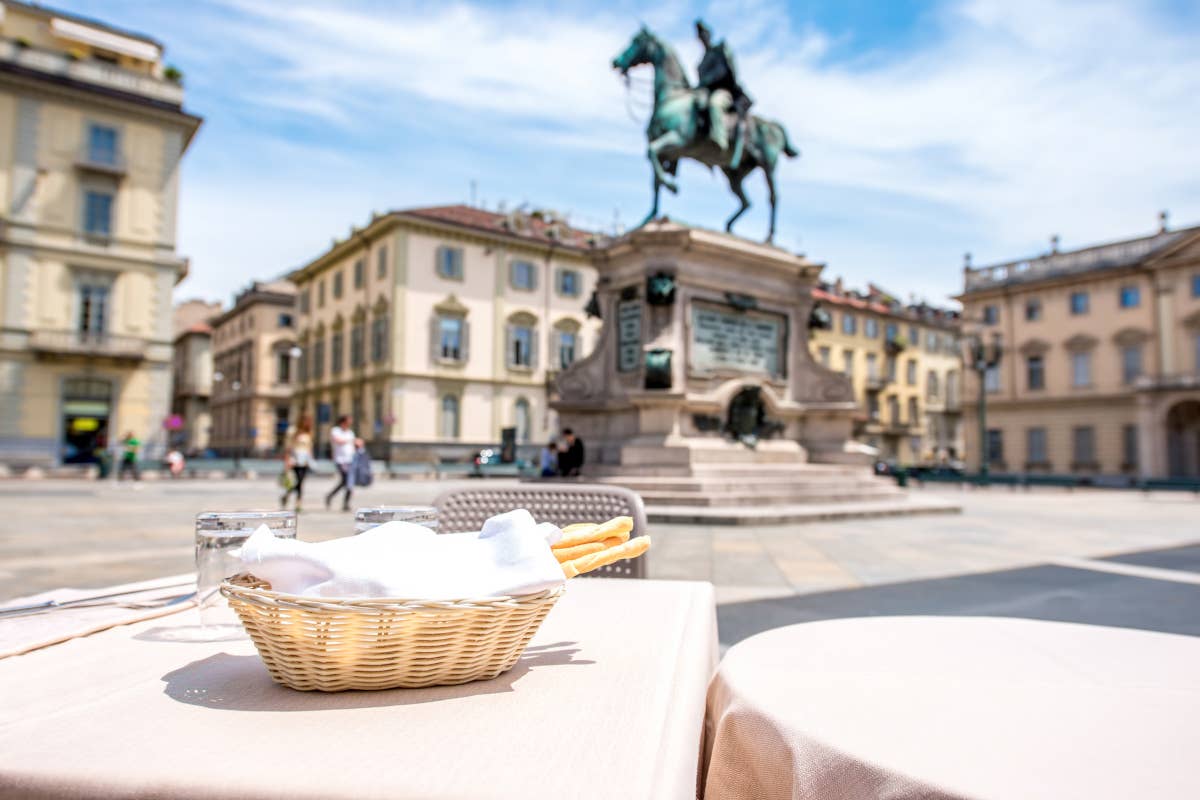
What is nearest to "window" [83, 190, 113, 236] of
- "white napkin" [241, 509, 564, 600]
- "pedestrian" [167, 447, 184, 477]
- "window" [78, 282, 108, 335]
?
"window" [78, 282, 108, 335]

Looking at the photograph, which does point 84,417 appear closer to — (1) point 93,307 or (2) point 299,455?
(1) point 93,307

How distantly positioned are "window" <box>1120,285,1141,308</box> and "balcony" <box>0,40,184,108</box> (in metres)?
44.9

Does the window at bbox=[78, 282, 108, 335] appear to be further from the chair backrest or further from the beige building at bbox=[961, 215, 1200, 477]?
the beige building at bbox=[961, 215, 1200, 477]

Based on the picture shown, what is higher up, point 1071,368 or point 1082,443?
point 1071,368

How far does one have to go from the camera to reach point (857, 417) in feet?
41.1

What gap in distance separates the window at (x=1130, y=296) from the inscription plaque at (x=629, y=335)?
37.9 meters

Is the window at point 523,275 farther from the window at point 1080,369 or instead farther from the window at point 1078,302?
the window at point 1080,369

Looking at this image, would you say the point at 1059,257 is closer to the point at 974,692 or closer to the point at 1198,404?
the point at 1198,404

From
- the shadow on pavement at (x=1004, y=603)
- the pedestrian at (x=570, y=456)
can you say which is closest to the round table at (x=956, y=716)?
the shadow on pavement at (x=1004, y=603)

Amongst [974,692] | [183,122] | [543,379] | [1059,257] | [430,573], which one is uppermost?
[183,122]

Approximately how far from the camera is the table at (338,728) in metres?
0.71

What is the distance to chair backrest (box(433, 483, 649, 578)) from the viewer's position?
2.50 m

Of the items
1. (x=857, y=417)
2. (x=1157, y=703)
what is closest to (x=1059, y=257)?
(x=857, y=417)

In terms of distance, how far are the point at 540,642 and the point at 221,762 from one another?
621mm
